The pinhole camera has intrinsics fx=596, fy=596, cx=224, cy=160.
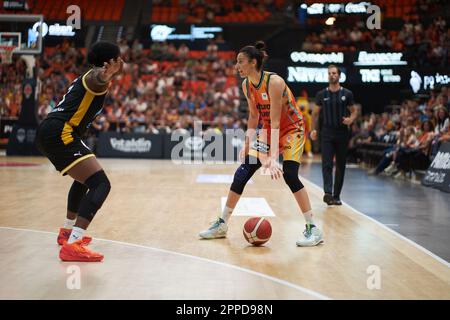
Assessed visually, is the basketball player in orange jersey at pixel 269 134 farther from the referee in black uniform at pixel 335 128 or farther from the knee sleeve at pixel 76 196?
the referee in black uniform at pixel 335 128

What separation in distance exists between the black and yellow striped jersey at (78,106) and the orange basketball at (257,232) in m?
1.78

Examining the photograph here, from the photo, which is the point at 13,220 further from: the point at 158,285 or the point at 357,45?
the point at 357,45

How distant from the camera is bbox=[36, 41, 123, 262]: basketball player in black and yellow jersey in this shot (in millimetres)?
4883

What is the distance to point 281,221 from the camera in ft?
23.9

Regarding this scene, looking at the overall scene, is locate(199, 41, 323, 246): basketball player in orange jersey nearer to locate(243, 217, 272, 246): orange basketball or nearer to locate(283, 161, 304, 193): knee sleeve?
locate(283, 161, 304, 193): knee sleeve

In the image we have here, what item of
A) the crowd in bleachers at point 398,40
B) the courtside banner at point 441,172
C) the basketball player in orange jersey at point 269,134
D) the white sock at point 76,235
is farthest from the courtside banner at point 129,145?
the white sock at point 76,235

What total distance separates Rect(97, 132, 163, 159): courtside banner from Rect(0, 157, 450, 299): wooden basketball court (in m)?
12.7

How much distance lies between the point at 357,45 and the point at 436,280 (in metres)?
22.0

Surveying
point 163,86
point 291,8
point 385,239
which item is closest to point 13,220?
point 385,239

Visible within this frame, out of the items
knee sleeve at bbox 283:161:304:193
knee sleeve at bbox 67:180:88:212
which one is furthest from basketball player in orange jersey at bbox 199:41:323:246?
knee sleeve at bbox 67:180:88:212

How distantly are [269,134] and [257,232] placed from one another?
100 centimetres

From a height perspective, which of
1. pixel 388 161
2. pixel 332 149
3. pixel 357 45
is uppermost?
pixel 357 45

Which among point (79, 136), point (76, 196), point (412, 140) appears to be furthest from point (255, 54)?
point (412, 140)

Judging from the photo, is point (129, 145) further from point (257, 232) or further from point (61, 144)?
point (61, 144)
